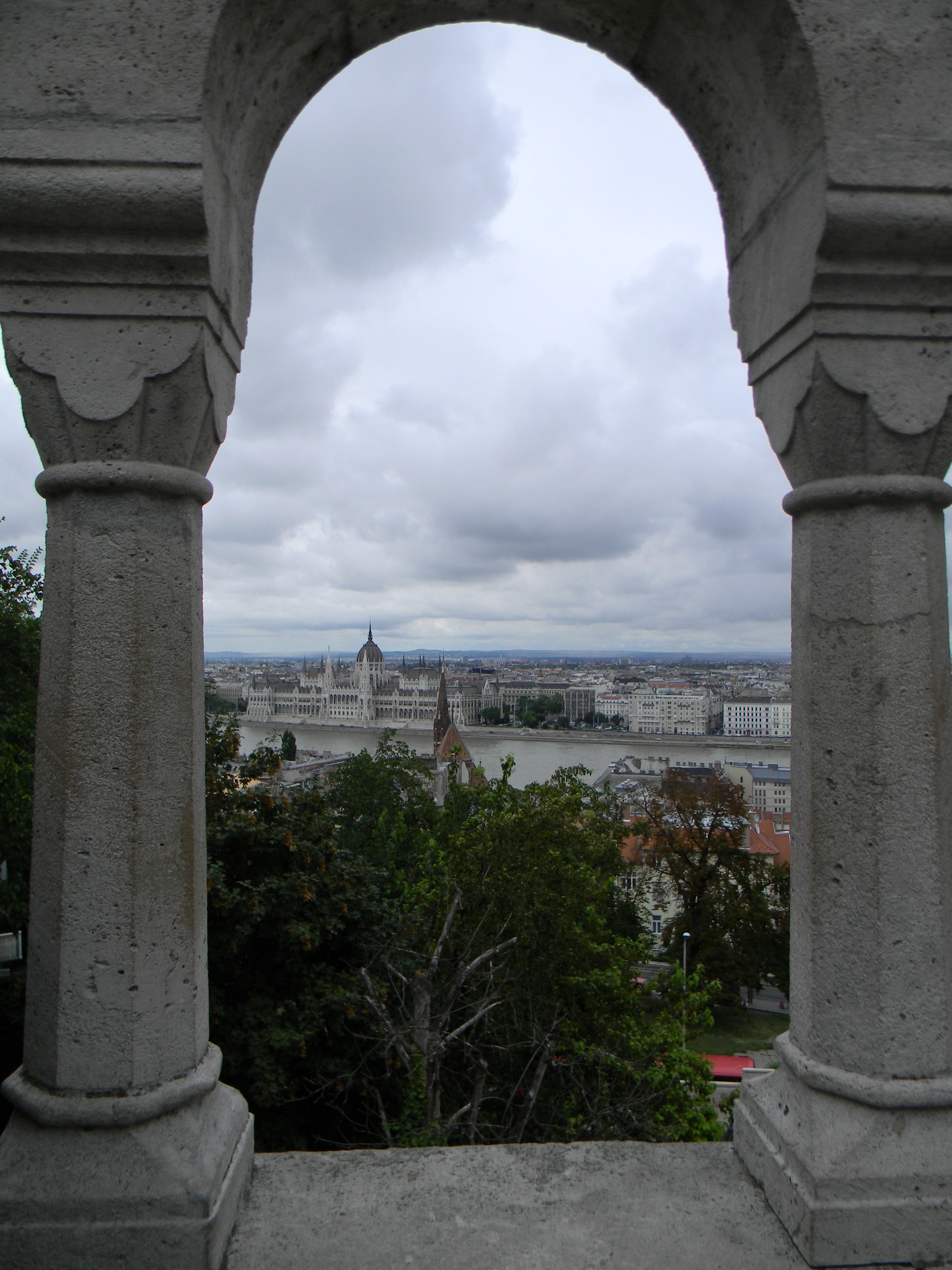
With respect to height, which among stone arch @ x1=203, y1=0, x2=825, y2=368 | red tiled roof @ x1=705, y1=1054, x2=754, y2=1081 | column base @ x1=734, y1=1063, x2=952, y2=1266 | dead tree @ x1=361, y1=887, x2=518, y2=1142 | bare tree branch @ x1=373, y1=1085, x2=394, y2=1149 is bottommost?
red tiled roof @ x1=705, y1=1054, x2=754, y2=1081

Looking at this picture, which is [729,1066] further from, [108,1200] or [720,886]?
[108,1200]

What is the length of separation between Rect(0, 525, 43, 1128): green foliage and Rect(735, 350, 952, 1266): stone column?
535 cm

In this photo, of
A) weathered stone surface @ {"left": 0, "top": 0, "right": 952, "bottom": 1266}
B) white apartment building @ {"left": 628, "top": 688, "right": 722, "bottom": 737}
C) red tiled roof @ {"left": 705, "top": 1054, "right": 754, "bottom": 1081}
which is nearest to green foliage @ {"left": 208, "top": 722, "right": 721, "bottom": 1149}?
weathered stone surface @ {"left": 0, "top": 0, "right": 952, "bottom": 1266}

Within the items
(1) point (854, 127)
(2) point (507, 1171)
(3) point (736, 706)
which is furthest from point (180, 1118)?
(3) point (736, 706)

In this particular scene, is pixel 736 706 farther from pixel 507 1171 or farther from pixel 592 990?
pixel 507 1171

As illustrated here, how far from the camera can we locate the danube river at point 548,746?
6512cm

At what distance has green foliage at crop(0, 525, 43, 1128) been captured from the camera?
572cm

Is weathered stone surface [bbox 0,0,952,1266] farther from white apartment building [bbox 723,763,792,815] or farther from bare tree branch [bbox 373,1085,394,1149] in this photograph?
white apartment building [bbox 723,763,792,815]

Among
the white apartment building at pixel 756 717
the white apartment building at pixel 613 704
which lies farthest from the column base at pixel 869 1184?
the white apartment building at pixel 613 704

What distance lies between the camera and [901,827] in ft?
5.66

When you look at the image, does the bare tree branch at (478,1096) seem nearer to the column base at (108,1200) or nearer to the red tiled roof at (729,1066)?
the column base at (108,1200)

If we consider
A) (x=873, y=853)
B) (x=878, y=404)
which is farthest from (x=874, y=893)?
(x=878, y=404)

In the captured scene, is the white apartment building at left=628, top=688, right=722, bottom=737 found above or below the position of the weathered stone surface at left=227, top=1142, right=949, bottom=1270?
below

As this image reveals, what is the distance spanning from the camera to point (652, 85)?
7.10ft
